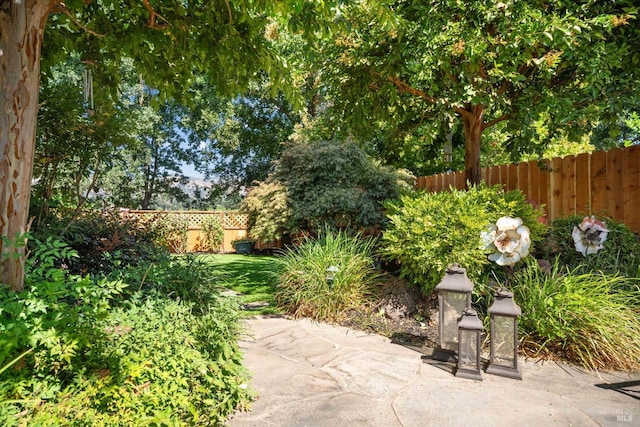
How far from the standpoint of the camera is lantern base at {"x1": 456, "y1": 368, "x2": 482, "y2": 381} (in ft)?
8.64

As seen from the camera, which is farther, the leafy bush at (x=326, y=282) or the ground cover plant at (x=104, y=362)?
the leafy bush at (x=326, y=282)

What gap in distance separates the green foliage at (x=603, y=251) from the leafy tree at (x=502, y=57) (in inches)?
44.5

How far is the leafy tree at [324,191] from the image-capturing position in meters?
6.38

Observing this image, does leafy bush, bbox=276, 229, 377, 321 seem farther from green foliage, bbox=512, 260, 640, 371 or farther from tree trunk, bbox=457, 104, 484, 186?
tree trunk, bbox=457, 104, 484, 186

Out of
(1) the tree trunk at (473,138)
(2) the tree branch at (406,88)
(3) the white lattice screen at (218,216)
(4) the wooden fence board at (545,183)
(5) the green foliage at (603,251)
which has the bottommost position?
(5) the green foliage at (603,251)

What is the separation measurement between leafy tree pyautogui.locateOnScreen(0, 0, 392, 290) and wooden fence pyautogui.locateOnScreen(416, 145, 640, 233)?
11.9ft

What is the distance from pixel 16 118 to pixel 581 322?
3.78 m

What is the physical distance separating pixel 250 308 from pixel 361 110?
10.1ft

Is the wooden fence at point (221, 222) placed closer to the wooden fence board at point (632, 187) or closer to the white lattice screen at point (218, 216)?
the white lattice screen at point (218, 216)

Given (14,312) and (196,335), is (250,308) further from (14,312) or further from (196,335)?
(14,312)

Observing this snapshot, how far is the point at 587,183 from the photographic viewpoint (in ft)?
15.1

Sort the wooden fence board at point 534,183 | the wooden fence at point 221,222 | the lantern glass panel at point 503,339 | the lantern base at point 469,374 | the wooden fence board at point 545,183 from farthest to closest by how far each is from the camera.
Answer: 1. the wooden fence at point 221,222
2. the wooden fence board at point 534,183
3. the wooden fence board at point 545,183
4. the lantern glass panel at point 503,339
5. the lantern base at point 469,374

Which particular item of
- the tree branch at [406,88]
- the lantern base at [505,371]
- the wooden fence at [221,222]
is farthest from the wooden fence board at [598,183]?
the wooden fence at [221,222]

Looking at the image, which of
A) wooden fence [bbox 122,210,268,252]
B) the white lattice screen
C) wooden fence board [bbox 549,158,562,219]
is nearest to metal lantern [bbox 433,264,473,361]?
wooden fence board [bbox 549,158,562,219]
